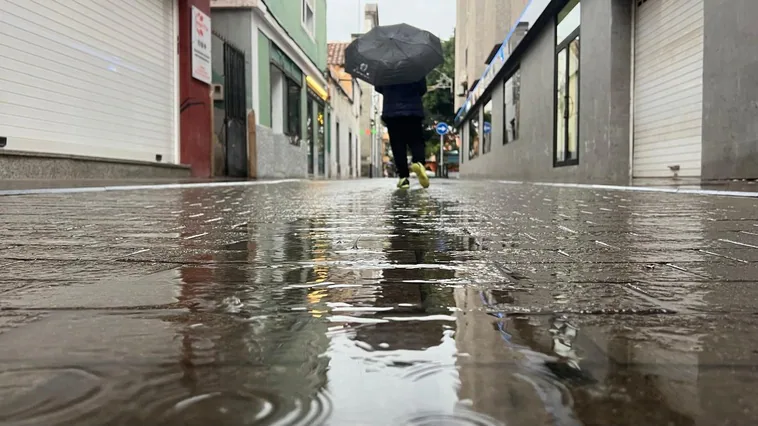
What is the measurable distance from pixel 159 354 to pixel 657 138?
8.55 meters

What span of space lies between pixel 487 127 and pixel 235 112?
35.4 ft

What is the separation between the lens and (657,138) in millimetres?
8141

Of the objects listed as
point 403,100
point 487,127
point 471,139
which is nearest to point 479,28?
point 487,127

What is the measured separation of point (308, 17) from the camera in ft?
68.0

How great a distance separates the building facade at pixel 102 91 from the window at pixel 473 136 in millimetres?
15352

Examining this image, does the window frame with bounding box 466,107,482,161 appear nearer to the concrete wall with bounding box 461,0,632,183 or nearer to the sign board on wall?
the concrete wall with bounding box 461,0,632,183

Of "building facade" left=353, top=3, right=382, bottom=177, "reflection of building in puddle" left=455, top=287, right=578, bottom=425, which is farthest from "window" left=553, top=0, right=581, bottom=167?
"building facade" left=353, top=3, right=382, bottom=177

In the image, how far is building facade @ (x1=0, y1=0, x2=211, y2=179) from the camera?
6.54 m

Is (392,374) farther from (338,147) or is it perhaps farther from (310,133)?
(338,147)

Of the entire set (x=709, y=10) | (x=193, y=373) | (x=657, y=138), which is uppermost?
(x=709, y=10)

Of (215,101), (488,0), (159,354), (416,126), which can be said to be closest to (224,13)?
(215,101)

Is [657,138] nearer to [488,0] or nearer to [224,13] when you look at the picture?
[224,13]

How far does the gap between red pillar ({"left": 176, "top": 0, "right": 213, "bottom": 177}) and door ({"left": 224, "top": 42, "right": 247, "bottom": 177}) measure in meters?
1.25

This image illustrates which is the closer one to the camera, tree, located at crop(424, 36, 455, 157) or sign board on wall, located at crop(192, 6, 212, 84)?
sign board on wall, located at crop(192, 6, 212, 84)
